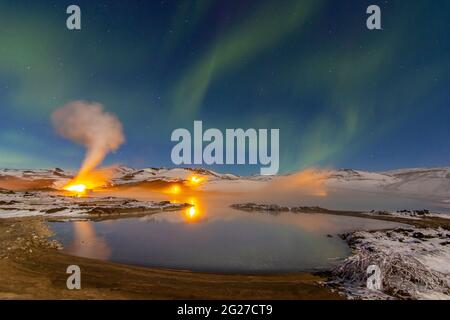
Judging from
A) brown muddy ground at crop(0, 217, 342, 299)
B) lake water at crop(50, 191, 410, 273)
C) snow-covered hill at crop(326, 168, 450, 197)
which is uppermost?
snow-covered hill at crop(326, 168, 450, 197)

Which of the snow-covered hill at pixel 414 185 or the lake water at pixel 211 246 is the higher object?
the snow-covered hill at pixel 414 185

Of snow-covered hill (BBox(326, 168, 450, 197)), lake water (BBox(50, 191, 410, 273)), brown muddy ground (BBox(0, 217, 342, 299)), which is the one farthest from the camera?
snow-covered hill (BBox(326, 168, 450, 197))

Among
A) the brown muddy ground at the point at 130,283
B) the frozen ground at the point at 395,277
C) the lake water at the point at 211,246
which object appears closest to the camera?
the brown muddy ground at the point at 130,283

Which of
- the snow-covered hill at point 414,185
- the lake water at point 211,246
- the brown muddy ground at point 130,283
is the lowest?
the lake water at point 211,246

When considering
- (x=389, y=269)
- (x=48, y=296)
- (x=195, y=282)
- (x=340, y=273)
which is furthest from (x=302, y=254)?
(x=48, y=296)

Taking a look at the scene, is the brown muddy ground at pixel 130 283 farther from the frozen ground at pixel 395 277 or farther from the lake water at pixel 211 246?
A: the lake water at pixel 211 246

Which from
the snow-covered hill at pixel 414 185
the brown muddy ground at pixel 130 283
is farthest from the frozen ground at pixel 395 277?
the snow-covered hill at pixel 414 185

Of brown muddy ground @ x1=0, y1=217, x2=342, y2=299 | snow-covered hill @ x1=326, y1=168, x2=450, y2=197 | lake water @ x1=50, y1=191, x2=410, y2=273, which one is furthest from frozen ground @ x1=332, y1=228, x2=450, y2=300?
snow-covered hill @ x1=326, y1=168, x2=450, y2=197

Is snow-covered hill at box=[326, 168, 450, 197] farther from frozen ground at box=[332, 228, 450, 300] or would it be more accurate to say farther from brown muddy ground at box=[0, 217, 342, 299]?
brown muddy ground at box=[0, 217, 342, 299]
